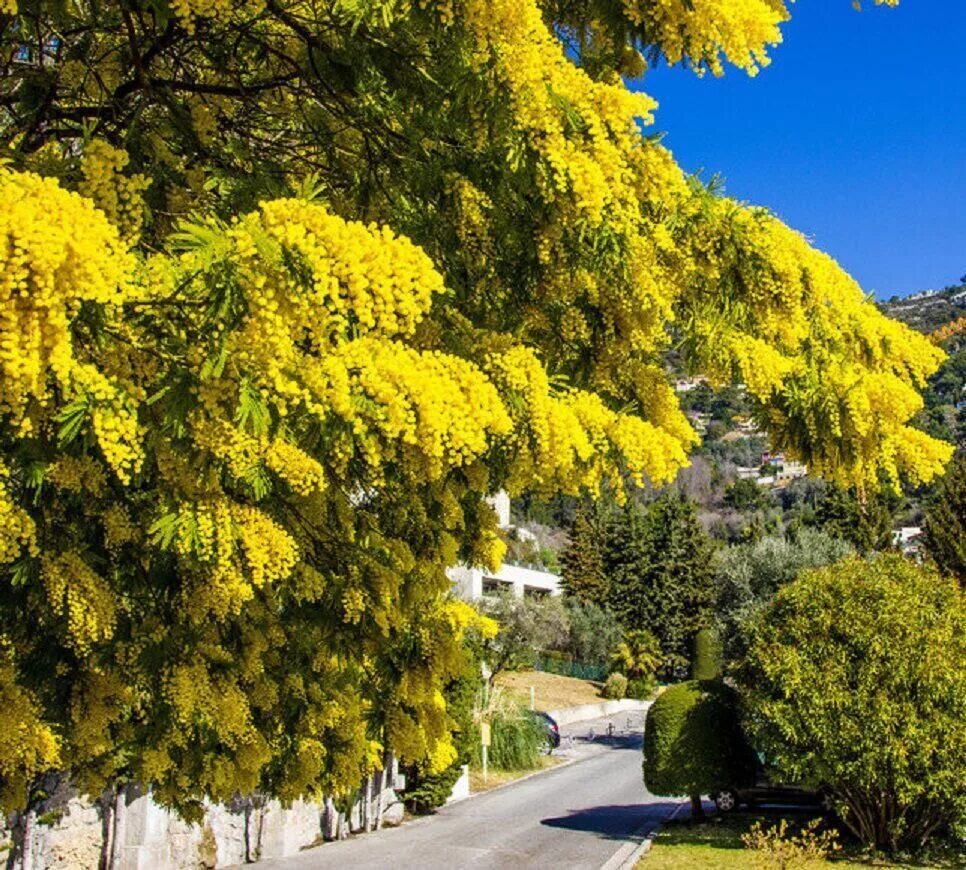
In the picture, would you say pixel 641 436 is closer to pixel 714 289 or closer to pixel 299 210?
pixel 714 289

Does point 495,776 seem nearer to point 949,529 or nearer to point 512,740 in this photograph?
point 512,740

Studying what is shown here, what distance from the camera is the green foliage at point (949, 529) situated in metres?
38.3

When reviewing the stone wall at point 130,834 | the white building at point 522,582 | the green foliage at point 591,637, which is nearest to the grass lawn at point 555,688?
the white building at point 522,582

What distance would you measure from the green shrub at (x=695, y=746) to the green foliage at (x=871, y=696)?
2244 millimetres

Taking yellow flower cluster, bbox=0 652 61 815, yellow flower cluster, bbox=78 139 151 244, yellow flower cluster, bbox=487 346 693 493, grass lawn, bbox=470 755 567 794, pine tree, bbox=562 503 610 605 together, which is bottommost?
grass lawn, bbox=470 755 567 794

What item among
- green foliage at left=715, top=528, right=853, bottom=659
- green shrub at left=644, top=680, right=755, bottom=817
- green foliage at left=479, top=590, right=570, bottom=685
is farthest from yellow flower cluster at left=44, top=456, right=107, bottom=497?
green foliage at left=715, top=528, right=853, bottom=659

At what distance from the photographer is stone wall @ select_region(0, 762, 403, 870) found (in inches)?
482

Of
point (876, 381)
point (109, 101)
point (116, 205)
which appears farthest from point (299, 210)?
point (876, 381)

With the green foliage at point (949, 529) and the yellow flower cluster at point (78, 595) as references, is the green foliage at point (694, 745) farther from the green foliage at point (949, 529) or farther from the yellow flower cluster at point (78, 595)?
the green foliage at point (949, 529)

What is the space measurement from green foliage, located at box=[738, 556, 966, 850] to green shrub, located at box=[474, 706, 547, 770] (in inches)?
500

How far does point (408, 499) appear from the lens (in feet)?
21.0

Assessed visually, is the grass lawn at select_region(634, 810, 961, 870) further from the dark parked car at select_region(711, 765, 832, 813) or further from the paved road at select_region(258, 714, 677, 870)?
the paved road at select_region(258, 714, 677, 870)

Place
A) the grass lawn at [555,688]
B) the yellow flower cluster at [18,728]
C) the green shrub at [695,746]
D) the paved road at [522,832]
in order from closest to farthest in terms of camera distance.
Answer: the yellow flower cluster at [18,728] → the paved road at [522,832] → the green shrub at [695,746] → the grass lawn at [555,688]

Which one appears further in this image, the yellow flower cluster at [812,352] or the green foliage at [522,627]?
the green foliage at [522,627]
